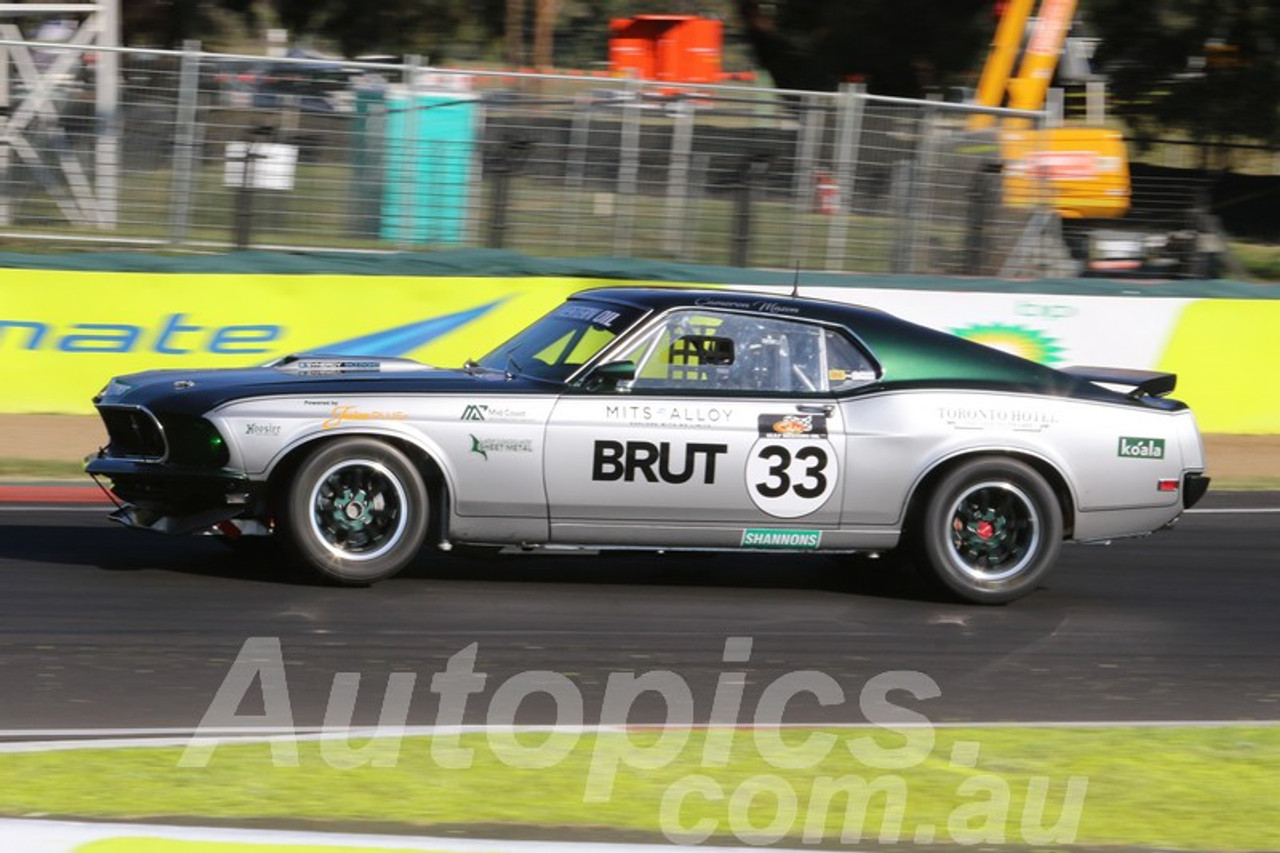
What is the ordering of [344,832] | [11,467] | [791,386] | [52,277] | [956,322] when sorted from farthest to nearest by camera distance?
[956,322], [52,277], [11,467], [791,386], [344,832]

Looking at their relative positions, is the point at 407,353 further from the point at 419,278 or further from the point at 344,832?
the point at 344,832

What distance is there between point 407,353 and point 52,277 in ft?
8.63

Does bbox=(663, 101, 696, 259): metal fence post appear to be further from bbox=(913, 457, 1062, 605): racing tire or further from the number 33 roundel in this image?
the number 33 roundel

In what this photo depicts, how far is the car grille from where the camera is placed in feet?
25.9

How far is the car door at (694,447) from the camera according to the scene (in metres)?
7.97

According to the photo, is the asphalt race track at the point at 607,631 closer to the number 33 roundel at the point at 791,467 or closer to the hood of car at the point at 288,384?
the number 33 roundel at the point at 791,467

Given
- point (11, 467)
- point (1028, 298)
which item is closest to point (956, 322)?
point (1028, 298)

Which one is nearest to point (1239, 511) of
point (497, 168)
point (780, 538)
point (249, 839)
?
point (780, 538)

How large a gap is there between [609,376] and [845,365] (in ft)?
3.65

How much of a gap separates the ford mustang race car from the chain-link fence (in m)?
6.57

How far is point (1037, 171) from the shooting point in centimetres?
1634

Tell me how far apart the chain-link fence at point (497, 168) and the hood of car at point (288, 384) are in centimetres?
651

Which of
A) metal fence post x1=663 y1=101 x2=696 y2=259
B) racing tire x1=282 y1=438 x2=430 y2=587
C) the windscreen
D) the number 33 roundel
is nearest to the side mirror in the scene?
the windscreen

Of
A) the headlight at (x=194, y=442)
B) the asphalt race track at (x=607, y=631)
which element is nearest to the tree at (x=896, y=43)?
the asphalt race track at (x=607, y=631)
